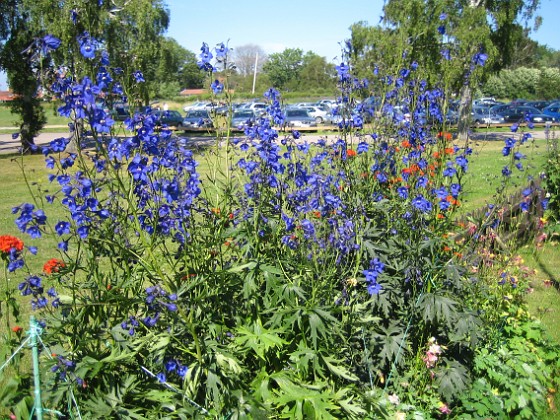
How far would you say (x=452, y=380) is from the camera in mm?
3492

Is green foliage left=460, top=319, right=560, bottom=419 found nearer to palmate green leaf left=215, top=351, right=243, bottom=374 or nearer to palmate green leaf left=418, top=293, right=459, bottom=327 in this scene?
palmate green leaf left=418, top=293, right=459, bottom=327

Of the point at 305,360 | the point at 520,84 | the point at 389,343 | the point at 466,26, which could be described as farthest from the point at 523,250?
the point at 520,84

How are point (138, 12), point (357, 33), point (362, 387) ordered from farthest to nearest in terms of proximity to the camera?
1. point (357, 33)
2. point (138, 12)
3. point (362, 387)

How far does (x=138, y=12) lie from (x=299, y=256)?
19.3m

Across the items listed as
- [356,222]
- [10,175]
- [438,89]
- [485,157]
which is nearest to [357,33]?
[485,157]

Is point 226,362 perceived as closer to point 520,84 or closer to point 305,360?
point 305,360

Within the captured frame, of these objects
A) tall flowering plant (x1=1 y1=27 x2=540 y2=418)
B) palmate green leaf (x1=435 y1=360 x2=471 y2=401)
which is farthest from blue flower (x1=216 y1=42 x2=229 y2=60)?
palmate green leaf (x1=435 y1=360 x2=471 y2=401)

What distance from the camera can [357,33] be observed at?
24234 mm

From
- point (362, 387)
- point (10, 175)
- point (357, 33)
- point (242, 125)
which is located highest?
point (357, 33)

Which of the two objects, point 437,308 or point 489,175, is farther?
point 489,175

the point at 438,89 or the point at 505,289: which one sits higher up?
the point at 438,89

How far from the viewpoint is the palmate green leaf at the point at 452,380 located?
345 cm

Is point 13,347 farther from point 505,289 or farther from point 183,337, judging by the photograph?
point 505,289

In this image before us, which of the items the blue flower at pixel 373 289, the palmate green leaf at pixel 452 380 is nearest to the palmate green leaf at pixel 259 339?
the blue flower at pixel 373 289
